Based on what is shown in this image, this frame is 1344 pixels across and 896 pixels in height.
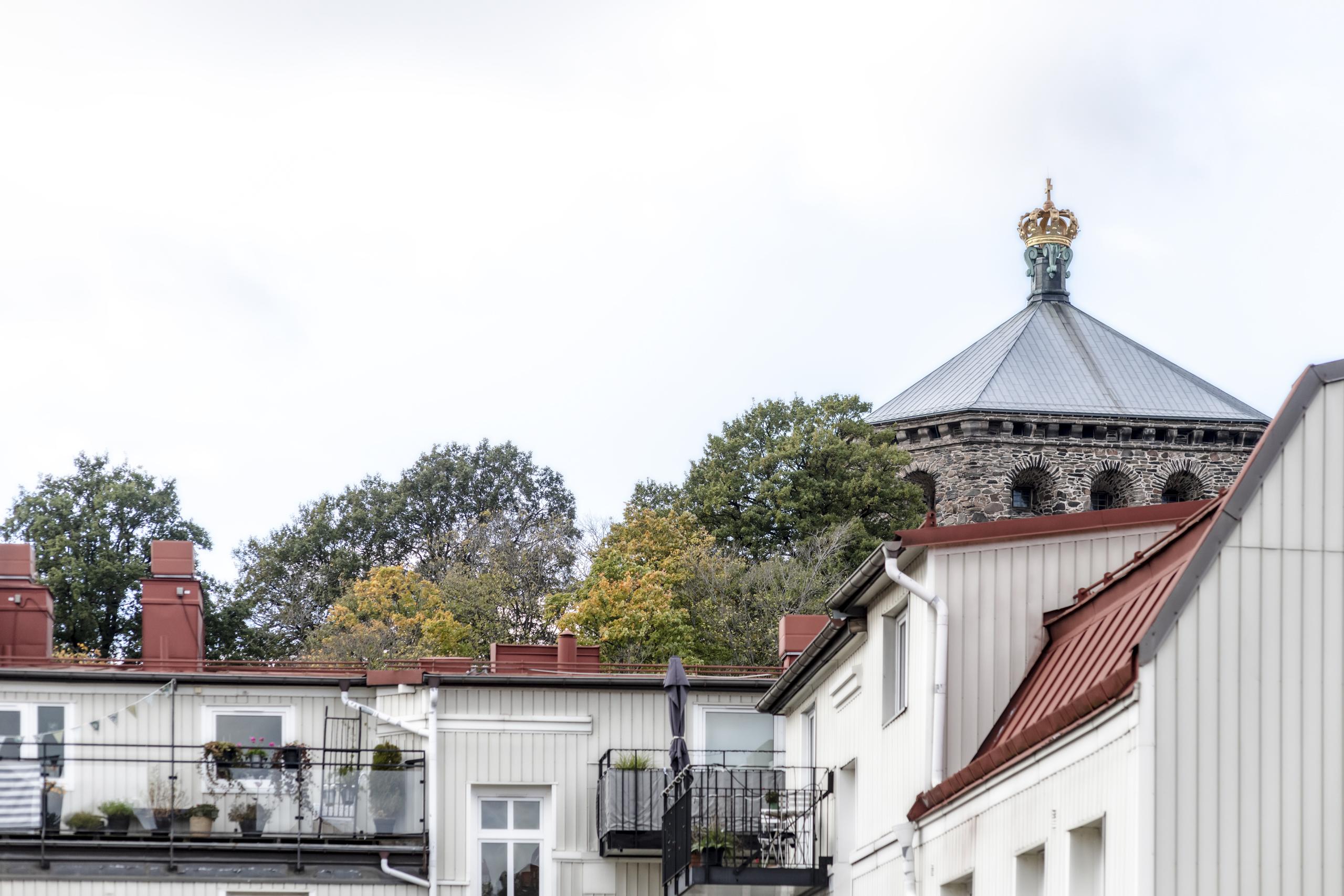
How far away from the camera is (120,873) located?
81.0 ft

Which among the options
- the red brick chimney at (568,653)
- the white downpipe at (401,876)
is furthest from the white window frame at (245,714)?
the red brick chimney at (568,653)

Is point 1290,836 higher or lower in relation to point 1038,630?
lower

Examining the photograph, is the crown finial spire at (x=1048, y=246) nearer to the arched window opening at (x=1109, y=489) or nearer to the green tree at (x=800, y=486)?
the arched window opening at (x=1109, y=489)

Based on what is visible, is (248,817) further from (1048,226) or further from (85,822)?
(1048,226)

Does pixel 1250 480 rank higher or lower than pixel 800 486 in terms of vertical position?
lower

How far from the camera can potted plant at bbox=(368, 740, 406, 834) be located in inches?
1016

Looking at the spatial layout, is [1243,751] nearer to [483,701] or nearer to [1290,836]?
[1290,836]

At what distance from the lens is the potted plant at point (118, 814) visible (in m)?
24.9

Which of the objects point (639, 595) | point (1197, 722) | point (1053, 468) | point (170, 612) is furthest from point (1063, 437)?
point (1197, 722)

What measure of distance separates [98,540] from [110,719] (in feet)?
135

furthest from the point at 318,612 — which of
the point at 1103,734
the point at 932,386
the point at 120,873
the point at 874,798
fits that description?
the point at 1103,734

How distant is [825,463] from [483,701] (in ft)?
119

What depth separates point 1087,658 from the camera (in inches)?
595

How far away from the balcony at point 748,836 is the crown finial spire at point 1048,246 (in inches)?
2545
